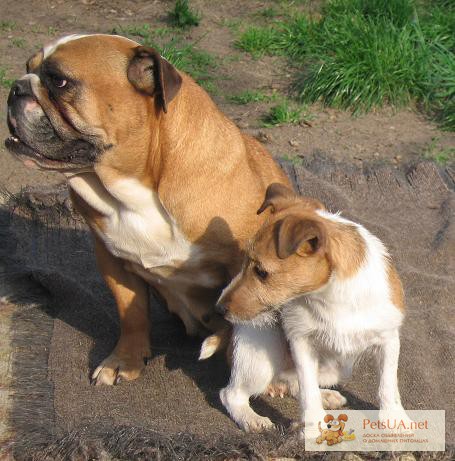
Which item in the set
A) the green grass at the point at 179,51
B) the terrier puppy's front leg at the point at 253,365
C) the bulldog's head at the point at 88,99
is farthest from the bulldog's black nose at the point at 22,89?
the green grass at the point at 179,51

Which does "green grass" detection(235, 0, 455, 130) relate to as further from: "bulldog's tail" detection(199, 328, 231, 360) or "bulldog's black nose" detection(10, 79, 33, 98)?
"bulldog's black nose" detection(10, 79, 33, 98)

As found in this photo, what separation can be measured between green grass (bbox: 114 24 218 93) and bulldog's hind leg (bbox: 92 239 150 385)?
11.5 ft

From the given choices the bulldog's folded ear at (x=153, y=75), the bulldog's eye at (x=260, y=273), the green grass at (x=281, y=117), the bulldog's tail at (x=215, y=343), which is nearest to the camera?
the bulldog's eye at (x=260, y=273)

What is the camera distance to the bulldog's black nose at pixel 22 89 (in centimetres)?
398

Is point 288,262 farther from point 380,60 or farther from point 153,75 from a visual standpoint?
point 380,60

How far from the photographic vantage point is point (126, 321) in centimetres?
472

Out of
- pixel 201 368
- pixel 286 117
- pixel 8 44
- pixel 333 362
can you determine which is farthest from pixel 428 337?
pixel 8 44

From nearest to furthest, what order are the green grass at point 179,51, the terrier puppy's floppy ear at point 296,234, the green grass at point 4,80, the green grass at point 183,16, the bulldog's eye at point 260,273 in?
the terrier puppy's floppy ear at point 296,234 → the bulldog's eye at point 260,273 → the green grass at point 4,80 → the green grass at point 179,51 → the green grass at point 183,16

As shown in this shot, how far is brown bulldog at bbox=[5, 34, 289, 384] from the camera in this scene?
394 cm

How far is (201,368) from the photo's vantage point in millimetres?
4715

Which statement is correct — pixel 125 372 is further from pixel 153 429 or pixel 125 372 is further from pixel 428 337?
pixel 428 337

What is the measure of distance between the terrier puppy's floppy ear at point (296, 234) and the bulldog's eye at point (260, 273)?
0.66 feet

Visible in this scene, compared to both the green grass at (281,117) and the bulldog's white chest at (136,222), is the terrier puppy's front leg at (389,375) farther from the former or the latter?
the green grass at (281,117)

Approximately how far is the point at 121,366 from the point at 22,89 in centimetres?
159
